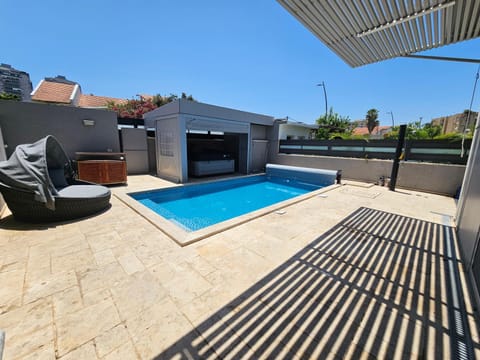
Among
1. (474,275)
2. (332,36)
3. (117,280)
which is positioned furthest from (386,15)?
(117,280)

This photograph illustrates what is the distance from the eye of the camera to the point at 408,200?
5.34 metres

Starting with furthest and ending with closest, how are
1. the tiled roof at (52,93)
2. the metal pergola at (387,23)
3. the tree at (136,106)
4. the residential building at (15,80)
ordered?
the residential building at (15,80)
the tree at (136,106)
the tiled roof at (52,93)
the metal pergola at (387,23)

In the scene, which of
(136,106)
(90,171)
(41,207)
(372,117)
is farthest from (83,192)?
(372,117)

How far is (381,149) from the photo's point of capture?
292 inches

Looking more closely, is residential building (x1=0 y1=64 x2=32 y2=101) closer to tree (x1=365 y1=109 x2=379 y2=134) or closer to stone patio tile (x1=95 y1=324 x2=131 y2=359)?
stone patio tile (x1=95 y1=324 x2=131 y2=359)

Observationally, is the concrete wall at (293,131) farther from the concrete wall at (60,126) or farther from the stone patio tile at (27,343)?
the stone patio tile at (27,343)

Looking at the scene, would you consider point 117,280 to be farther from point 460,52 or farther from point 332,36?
point 460,52

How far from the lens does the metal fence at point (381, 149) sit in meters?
5.91

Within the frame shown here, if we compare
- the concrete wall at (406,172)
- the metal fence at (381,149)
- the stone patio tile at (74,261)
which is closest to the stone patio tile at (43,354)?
the stone patio tile at (74,261)

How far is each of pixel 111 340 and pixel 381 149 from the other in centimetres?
939

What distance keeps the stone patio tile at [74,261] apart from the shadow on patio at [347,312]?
1.67m

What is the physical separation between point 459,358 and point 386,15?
3118mm

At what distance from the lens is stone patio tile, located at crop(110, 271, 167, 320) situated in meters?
1.64

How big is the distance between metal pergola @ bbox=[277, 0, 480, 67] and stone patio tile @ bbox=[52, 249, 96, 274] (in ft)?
12.0
